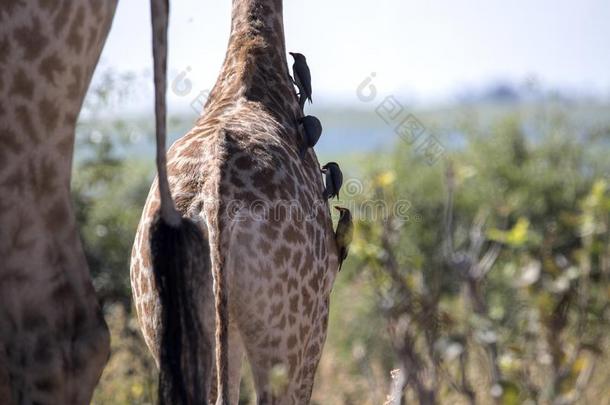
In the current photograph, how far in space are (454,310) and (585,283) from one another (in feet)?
20.2

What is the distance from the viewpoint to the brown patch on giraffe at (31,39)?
2.91 m

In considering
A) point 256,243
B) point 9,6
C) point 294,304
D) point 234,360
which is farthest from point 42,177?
point 234,360

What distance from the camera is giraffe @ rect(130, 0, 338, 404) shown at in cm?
429

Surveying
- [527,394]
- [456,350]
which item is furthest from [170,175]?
[527,394]

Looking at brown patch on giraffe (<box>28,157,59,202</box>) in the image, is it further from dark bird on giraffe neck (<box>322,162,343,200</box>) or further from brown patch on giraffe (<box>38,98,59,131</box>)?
dark bird on giraffe neck (<box>322,162,343,200</box>)

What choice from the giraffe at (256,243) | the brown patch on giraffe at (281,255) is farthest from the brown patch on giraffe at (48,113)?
the brown patch on giraffe at (281,255)

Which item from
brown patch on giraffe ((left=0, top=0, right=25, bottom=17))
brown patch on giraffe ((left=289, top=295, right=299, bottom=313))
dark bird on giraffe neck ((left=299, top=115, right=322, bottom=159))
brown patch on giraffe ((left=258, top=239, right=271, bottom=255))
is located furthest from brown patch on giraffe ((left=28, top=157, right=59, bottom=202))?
dark bird on giraffe neck ((left=299, top=115, right=322, bottom=159))

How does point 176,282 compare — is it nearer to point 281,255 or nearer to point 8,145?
point 8,145

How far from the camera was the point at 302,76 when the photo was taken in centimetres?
557

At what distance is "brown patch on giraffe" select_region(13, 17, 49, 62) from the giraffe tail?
40 cm

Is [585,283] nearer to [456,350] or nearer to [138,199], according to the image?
[456,350]

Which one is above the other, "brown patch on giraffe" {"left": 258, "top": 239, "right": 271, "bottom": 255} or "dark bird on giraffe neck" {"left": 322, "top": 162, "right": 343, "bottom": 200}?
"dark bird on giraffe neck" {"left": 322, "top": 162, "right": 343, "bottom": 200}

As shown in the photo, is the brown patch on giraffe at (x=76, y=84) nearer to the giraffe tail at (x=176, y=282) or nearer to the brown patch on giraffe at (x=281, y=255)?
the giraffe tail at (x=176, y=282)

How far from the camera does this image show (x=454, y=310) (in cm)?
1316
